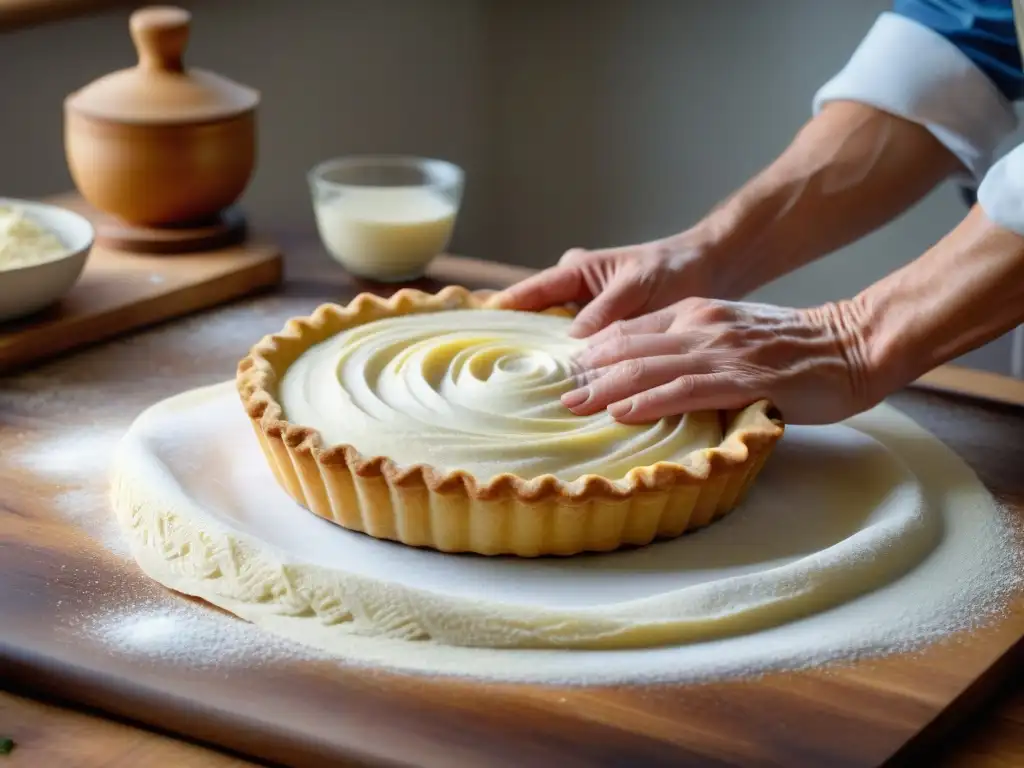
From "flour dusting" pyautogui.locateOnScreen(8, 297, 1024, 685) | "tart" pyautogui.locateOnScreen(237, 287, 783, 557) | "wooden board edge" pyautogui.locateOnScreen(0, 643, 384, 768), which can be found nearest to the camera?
"wooden board edge" pyautogui.locateOnScreen(0, 643, 384, 768)

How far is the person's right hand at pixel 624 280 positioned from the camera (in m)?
1.95

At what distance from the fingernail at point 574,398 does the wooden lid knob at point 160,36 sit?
1226 mm

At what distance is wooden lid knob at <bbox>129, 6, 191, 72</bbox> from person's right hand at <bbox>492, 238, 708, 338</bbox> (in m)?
0.88

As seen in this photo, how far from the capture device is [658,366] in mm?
1638

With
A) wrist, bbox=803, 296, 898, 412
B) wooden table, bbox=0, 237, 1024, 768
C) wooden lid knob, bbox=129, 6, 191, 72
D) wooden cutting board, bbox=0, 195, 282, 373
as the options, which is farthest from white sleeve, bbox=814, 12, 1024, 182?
wooden lid knob, bbox=129, 6, 191, 72

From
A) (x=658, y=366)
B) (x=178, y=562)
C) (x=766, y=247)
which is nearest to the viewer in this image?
(x=178, y=562)

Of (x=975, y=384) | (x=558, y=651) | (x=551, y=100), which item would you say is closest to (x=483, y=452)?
(x=558, y=651)

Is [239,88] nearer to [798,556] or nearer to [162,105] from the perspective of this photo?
[162,105]

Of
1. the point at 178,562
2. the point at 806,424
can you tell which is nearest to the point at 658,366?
the point at 806,424

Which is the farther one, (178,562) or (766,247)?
(766,247)

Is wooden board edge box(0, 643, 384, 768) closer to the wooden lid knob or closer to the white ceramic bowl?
the white ceramic bowl

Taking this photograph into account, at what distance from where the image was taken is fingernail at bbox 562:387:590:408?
1.63m

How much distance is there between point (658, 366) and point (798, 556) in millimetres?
284

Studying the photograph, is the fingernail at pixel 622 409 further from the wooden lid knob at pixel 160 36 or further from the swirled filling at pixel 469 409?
the wooden lid knob at pixel 160 36
